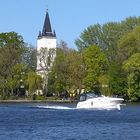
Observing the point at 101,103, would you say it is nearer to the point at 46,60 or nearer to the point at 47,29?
the point at 46,60

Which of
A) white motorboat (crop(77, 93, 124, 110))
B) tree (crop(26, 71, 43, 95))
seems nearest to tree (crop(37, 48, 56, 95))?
tree (crop(26, 71, 43, 95))

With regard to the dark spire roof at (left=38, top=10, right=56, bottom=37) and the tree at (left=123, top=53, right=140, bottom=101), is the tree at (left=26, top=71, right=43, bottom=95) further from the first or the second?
the dark spire roof at (left=38, top=10, right=56, bottom=37)

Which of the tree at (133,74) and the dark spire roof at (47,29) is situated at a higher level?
the dark spire roof at (47,29)

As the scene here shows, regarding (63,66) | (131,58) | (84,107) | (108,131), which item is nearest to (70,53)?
(63,66)

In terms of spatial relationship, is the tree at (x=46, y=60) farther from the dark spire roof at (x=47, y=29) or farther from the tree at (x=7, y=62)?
the dark spire roof at (x=47, y=29)

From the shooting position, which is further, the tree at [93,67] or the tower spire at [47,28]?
the tower spire at [47,28]

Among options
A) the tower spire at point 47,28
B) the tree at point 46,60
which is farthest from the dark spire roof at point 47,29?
the tree at point 46,60

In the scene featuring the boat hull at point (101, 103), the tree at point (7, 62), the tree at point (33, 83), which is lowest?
the boat hull at point (101, 103)

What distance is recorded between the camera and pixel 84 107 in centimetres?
9562

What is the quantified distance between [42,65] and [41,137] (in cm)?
10147

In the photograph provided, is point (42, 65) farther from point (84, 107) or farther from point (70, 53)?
point (84, 107)

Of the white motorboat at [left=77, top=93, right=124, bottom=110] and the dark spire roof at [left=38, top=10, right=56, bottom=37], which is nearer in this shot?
the white motorboat at [left=77, top=93, right=124, bottom=110]

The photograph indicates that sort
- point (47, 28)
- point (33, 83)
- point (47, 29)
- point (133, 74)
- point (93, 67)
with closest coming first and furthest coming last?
point (133, 74) → point (93, 67) → point (33, 83) → point (47, 28) → point (47, 29)

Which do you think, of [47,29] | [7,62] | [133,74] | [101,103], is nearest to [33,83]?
[7,62]
